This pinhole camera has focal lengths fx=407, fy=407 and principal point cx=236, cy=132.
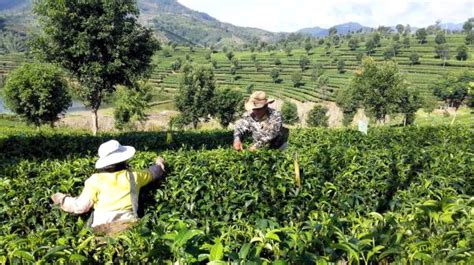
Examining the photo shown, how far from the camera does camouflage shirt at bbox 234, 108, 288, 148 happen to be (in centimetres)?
827

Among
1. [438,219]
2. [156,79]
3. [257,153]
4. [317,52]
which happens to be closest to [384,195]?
[257,153]

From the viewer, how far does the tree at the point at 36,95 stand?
38.9 m

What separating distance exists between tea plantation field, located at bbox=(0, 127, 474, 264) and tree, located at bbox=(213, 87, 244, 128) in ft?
152

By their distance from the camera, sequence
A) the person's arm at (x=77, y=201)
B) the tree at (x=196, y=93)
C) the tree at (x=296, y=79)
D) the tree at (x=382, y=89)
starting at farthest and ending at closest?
the tree at (x=296, y=79)
the tree at (x=196, y=93)
the tree at (x=382, y=89)
the person's arm at (x=77, y=201)

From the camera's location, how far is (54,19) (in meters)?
19.5

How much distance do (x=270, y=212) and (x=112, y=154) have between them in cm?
207

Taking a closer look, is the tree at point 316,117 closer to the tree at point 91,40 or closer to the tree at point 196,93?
the tree at point 196,93

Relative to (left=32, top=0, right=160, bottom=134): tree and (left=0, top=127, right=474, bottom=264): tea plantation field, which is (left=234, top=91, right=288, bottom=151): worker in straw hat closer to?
(left=0, top=127, right=474, bottom=264): tea plantation field

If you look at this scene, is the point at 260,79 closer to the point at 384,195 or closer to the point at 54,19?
the point at 54,19

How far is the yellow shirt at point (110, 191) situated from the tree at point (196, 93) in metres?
47.1

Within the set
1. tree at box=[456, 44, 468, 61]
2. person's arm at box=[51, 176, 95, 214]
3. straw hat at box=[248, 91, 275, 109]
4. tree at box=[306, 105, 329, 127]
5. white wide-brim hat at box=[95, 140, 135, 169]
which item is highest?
tree at box=[456, 44, 468, 61]

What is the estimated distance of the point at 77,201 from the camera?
471 centimetres

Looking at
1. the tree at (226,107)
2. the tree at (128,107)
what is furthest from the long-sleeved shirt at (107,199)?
the tree at (226,107)

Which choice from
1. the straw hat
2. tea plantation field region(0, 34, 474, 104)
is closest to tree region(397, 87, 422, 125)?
tea plantation field region(0, 34, 474, 104)
